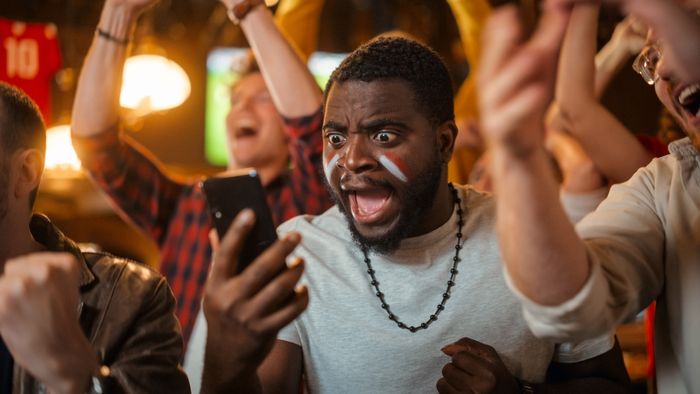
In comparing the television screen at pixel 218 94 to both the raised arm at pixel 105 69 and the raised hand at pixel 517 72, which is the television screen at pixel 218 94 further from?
the raised hand at pixel 517 72

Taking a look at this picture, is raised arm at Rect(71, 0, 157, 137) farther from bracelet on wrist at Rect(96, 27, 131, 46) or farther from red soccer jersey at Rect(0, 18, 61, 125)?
red soccer jersey at Rect(0, 18, 61, 125)

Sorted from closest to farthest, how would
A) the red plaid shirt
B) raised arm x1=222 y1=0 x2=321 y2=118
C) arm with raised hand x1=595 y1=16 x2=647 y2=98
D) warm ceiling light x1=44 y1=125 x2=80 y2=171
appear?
raised arm x1=222 y1=0 x2=321 y2=118 < the red plaid shirt < arm with raised hand x1=595 y1=16 x2=647 y2=98 < warm ceiling light x1=44 y1=125 x2=80 y2=171

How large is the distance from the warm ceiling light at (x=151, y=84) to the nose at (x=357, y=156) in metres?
3.89

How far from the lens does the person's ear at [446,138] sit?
6.35 ft

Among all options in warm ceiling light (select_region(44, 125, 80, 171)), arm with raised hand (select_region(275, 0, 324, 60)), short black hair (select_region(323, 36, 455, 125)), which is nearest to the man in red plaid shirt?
arm with raised hand (select_region(275, 0, 324, 60))

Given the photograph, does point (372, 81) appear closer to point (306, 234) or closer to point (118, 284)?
point (306, 234)

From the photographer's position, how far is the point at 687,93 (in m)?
1.47

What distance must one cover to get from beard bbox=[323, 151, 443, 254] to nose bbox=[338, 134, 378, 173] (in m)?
0.03

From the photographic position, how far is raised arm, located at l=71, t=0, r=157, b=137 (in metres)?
2.49

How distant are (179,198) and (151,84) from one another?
2706mm

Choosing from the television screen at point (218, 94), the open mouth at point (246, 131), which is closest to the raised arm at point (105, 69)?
the open mouth at point (246, 131)

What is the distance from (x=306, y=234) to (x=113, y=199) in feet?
3.92

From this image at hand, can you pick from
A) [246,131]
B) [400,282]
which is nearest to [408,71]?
[400,282]

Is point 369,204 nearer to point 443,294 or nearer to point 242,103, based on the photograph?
point 443,294
